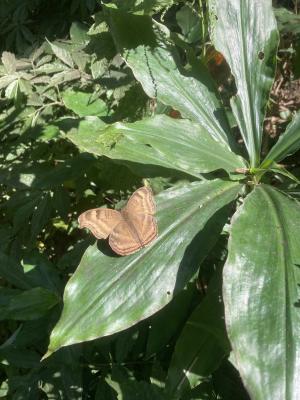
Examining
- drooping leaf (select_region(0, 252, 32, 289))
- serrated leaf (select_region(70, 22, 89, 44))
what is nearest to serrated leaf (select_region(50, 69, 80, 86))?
serrated leaf (select_region(70, 22, 89, 44))

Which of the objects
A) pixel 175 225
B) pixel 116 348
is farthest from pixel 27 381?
pixel 175 225

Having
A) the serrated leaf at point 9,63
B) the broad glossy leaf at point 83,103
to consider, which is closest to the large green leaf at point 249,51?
the broad glossy leaf at point 83,103

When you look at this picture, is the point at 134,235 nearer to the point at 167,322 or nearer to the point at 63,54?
the point at 167,322

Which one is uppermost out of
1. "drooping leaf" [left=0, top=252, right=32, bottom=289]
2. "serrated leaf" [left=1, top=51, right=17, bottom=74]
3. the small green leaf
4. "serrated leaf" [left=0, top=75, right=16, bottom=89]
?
"serrated leaf" [left=1, top=51, right=17, bottom=74]

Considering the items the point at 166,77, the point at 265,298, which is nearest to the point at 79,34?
the point at 166,77

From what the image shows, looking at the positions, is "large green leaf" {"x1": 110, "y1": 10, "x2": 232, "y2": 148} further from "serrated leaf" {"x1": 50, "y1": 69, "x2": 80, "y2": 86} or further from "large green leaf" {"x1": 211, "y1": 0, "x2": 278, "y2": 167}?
"serrated leaf" {"x1": 50, "y1": 69, "x2": 80, "y2": 86}

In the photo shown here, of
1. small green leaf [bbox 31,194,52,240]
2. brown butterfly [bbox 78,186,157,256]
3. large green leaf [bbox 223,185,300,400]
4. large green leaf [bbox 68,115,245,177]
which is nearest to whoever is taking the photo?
large green leaf [bbox 223,185,300,400]

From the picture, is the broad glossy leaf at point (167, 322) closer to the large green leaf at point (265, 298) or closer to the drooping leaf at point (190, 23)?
the large green leaf at point (265, 298)

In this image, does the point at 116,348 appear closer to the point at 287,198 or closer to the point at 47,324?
the point at 47,324
